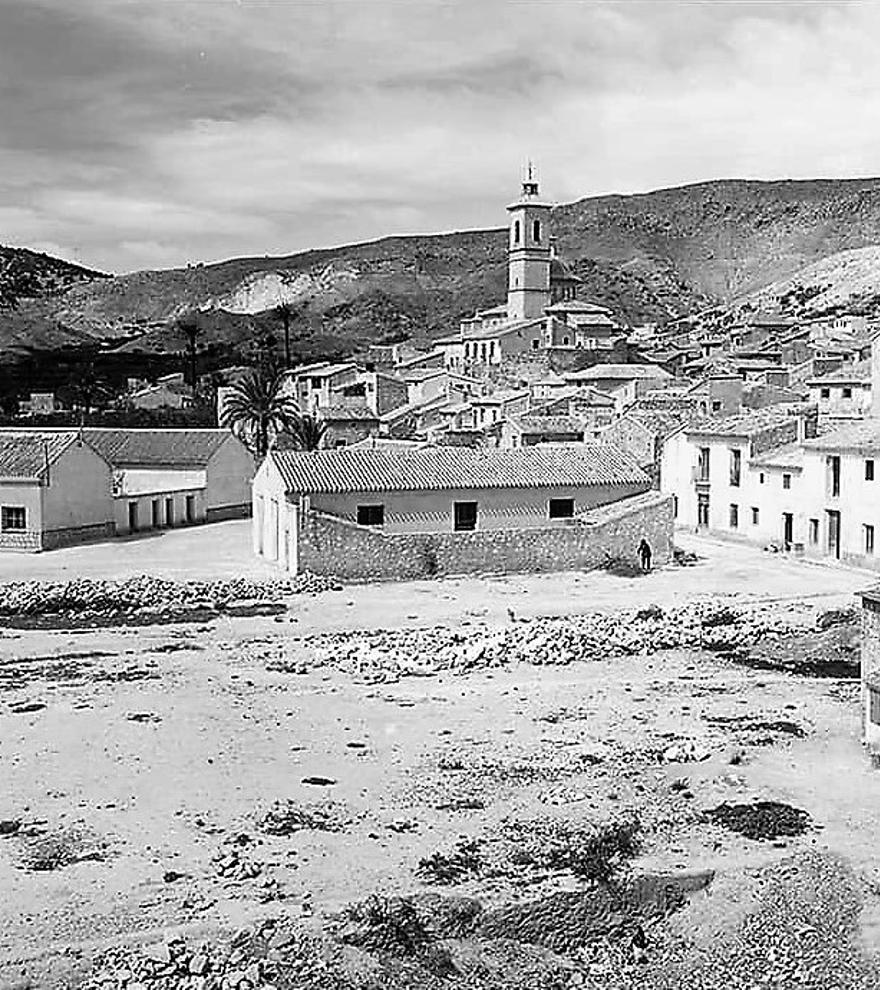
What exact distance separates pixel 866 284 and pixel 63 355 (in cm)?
7480

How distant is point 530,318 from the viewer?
9894 cm

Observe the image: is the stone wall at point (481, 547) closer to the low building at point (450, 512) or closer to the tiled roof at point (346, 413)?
the low building at point (450, 512)

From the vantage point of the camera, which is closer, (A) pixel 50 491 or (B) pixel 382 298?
(A) pixel 50 491

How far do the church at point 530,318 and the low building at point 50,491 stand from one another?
135 feet

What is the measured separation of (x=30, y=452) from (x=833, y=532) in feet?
84.8

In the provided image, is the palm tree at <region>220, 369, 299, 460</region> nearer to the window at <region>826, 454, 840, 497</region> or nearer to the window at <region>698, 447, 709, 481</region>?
the window at <region>698, 447, 709, 481</region>

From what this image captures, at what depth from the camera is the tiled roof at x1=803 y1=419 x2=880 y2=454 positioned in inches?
1587

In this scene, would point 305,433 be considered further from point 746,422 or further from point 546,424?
point 746,422

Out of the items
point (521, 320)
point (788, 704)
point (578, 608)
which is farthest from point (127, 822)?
point (521, 320)

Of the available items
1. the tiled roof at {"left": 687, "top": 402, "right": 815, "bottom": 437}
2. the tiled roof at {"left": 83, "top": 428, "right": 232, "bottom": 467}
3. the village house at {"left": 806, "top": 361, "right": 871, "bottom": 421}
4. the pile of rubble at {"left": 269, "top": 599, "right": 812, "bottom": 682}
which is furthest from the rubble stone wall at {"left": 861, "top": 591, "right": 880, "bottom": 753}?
the tiled roof at {"left": 83, "top": 428, "right": 232, "bottom": 467}

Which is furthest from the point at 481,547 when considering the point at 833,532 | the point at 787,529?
the point at 787,529

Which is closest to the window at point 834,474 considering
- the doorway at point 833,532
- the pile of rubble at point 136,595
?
the doorway at point 833,532

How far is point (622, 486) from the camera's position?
41.4m

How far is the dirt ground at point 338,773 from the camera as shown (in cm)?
1504
